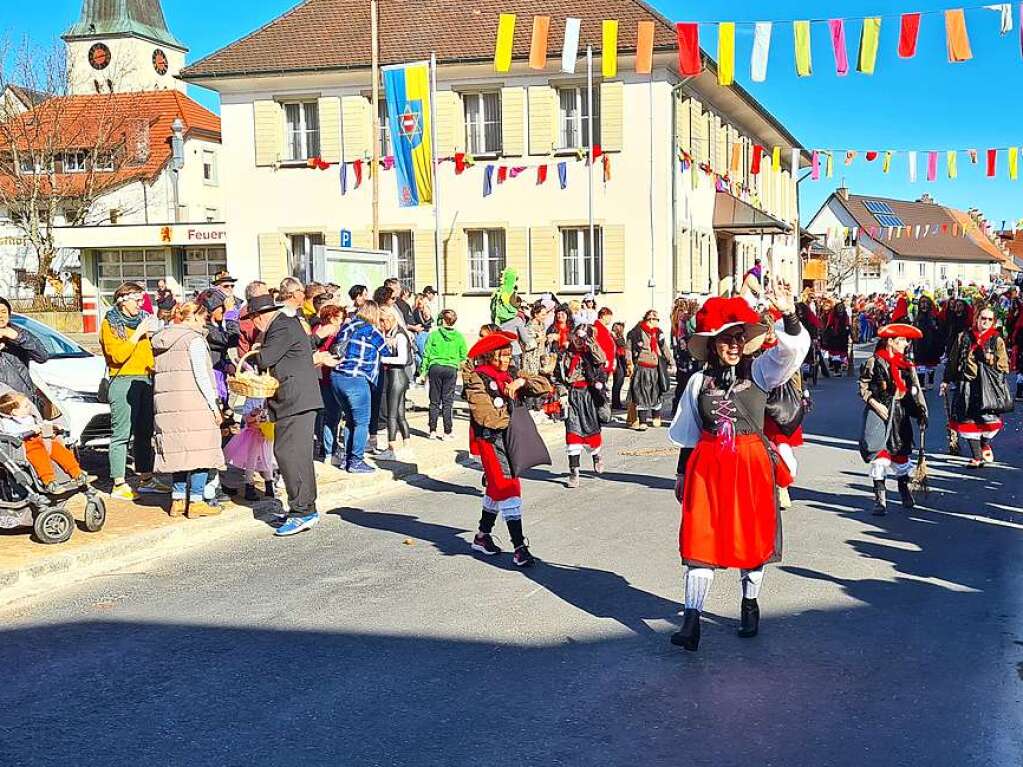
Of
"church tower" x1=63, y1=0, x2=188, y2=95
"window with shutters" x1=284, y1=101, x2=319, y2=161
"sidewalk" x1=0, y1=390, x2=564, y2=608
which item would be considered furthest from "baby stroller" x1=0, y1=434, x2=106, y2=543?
"church tower" x1=63, y1=0, x2=188, y2=95

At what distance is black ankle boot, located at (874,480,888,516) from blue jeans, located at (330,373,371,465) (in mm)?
5153

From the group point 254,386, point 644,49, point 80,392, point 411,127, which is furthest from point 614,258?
point 254,386

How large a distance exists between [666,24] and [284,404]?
887 inches

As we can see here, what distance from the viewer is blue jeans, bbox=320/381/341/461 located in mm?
13555

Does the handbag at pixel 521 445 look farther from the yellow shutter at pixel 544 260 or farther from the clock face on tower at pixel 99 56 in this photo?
the clock face on tower at pixel 99 56

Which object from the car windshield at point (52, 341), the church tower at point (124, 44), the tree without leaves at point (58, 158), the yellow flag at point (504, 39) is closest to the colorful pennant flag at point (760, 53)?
the yellow flag at point (504, 39)

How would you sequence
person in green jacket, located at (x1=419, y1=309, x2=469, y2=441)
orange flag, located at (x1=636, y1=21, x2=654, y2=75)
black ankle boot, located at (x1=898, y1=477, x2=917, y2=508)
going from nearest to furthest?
black ankle boot, located at (x1=898, y1=477, x2=917, y2=508), person in green jacket, located at (x1=419, y1=309, x2=469, y2=441), orange flag, located at (x1=636, y1=21, x2=654, y2=75)

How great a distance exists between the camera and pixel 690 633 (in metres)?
6.37

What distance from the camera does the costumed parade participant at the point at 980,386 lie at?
1340 cm

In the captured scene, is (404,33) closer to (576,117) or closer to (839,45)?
(576,117)

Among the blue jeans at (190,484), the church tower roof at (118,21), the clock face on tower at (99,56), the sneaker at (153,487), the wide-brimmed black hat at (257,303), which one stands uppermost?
the church tower roof at (118,21)

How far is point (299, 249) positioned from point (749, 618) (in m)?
27.3

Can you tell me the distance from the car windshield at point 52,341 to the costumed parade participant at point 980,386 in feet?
32.0

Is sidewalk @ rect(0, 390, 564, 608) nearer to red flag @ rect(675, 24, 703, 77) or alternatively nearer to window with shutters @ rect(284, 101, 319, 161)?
red flag @ rect(675, 24, 703, 77)
